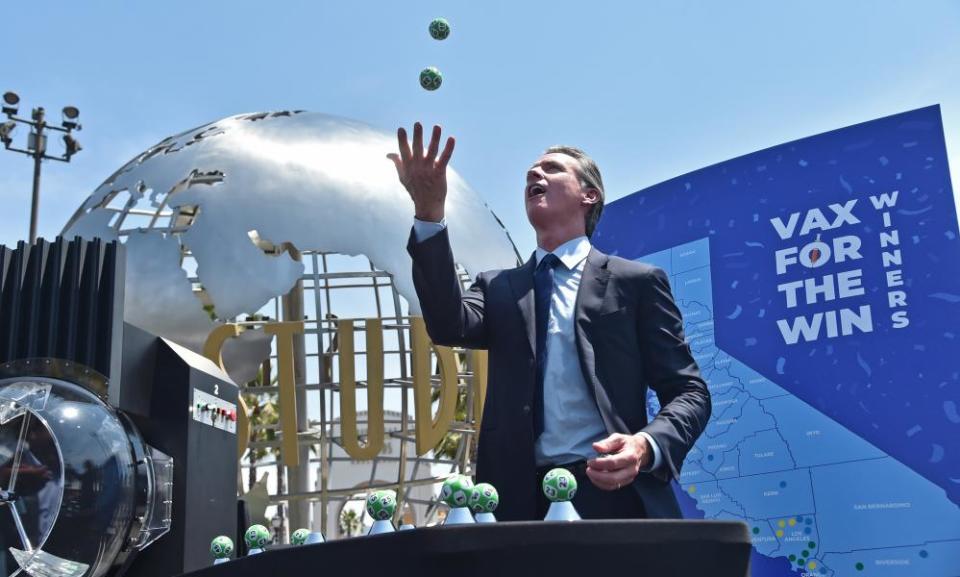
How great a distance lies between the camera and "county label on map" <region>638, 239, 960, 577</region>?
617 cm

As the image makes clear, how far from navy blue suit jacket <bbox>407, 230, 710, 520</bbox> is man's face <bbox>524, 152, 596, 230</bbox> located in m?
0.10

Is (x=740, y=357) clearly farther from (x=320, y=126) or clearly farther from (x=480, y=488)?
(x=480, y=488)

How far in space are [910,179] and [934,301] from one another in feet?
2.81

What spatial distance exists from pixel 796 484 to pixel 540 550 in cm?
608

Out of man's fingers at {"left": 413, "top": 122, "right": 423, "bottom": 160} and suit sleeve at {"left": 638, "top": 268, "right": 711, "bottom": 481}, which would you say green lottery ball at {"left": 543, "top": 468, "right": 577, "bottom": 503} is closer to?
suit sleeve at {"left": 638, "top": 268, "right": 711, "bottom": 481}

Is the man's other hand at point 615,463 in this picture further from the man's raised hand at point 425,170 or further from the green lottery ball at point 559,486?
the man's raised hand at point 425,170

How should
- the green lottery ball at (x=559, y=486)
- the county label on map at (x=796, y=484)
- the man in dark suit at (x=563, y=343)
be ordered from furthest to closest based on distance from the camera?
the county label on map at (x=796, y=484), the man in dark suit at (x=563, y=343), the green lottery ball at (x=559, y=486)

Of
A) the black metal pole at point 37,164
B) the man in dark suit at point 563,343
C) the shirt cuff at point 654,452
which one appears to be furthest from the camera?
the black metal pole at point 37,164

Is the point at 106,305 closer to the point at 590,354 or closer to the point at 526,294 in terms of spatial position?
the point at 526,294

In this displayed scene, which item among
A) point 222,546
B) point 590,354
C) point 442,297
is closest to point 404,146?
point 442,297

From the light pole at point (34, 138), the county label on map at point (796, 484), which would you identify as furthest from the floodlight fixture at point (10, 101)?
the county label on map at point (796, 484)

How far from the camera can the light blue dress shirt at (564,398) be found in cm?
175

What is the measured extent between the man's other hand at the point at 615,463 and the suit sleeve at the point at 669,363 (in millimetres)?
183

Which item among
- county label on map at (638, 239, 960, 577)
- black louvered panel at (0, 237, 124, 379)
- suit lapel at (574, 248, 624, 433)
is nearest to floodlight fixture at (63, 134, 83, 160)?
county label on map at (638, 239, 960, 577)
